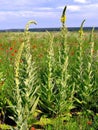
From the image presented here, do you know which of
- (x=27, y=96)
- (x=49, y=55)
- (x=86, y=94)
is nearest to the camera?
(x=27, y=96)

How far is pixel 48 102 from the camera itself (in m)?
8.26

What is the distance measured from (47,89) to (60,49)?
35.8 inches

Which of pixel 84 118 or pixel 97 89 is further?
pixel 97 89

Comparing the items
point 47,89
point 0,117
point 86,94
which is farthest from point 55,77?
point 0,117

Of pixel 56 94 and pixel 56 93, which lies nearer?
pixel 56 94

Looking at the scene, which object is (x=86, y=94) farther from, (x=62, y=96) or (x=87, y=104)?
(x=62, y=96)

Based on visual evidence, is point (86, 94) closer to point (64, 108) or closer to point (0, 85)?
point (64, 108)

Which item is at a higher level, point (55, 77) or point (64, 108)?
point (55, 77)

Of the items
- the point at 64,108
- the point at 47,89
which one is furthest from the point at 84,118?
the point at 47,89

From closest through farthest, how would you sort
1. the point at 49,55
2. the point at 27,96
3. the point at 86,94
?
the point at 27,96, the point at 49,55, the point at 86,94

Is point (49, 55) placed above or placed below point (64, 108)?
above

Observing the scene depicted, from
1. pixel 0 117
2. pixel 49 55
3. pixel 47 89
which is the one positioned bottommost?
pixel 0 117

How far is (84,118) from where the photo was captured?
8.29 m

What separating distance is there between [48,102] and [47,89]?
289 mm
